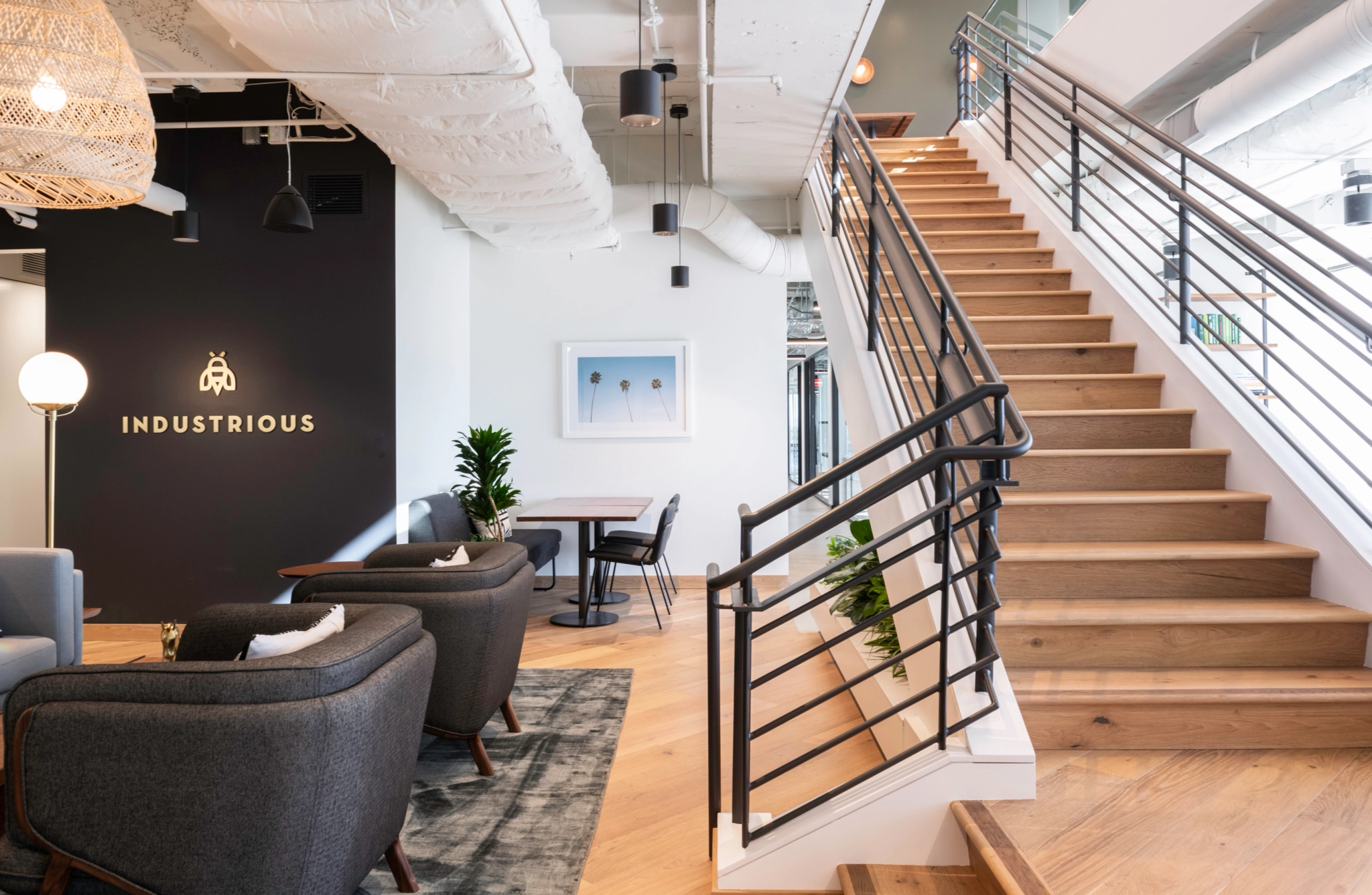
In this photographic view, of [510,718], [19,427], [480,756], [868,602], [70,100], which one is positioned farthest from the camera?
[19,427]

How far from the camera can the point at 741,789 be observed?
6.58ft

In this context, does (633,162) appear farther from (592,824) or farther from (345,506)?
(592,824)

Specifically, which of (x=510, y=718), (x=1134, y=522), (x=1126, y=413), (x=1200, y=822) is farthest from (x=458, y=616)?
(x=1126, y=413)

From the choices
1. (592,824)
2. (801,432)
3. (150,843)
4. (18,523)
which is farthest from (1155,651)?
(801,432)

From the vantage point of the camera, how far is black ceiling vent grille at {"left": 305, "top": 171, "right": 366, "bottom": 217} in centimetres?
568

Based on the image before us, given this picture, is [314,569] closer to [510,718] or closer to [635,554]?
[510,718]

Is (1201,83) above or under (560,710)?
above

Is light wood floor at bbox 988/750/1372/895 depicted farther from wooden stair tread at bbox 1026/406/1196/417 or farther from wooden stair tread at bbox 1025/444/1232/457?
wooden stair tread at bbox 1026/406/1196/417

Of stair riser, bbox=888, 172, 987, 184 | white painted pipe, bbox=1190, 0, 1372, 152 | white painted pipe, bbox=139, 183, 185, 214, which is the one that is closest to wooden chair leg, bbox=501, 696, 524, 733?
white painted pipe, bbox=139, 183, 185, 214

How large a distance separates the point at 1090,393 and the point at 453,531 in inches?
182

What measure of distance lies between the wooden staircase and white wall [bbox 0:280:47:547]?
721 centimetres

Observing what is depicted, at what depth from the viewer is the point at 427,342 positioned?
20.6 ft

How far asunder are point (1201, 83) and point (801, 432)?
10115 mm

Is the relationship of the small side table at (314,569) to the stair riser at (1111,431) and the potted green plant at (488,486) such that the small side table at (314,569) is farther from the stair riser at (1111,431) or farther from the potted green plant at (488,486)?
the stair riser at (1111,431)
